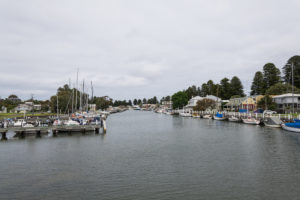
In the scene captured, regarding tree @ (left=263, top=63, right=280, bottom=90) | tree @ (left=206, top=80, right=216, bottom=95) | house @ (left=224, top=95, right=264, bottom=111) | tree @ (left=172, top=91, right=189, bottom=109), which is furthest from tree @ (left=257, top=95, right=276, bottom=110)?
tree @ (left=172, top=91, right=189, bottom=109)

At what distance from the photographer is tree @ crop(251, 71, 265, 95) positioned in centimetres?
11212

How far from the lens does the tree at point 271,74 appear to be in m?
109

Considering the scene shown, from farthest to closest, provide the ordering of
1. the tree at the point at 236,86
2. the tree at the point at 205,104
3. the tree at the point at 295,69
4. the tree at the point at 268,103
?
the tree at the point at 236,86
the tree at the point at 205,104
the tree at the point at 295,69
the tree at the point at 268,103

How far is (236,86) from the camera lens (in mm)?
132500

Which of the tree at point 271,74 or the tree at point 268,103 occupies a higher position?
the tree at point 271,74

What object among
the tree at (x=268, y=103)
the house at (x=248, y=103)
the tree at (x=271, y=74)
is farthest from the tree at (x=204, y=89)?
the tree at (x=268, y=103)

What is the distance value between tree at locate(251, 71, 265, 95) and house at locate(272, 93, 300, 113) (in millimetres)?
32253

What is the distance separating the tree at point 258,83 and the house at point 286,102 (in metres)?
32.3

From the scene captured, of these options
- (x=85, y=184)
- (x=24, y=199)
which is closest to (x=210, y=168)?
(x=85, y=184)

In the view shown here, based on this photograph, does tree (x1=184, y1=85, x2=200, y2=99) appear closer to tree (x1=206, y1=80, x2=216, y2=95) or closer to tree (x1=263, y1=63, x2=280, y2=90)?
tree (x1=206, y1=80, x2=216, y2=95)

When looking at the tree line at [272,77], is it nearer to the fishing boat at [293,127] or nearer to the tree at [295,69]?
the tree at [295,69]

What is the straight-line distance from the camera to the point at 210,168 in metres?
20.6

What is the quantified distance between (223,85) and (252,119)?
79.5 m

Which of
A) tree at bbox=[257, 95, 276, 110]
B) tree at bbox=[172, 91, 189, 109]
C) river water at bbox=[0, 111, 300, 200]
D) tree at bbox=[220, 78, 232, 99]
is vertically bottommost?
river water at bbox=[0, 111, 300, 200]
